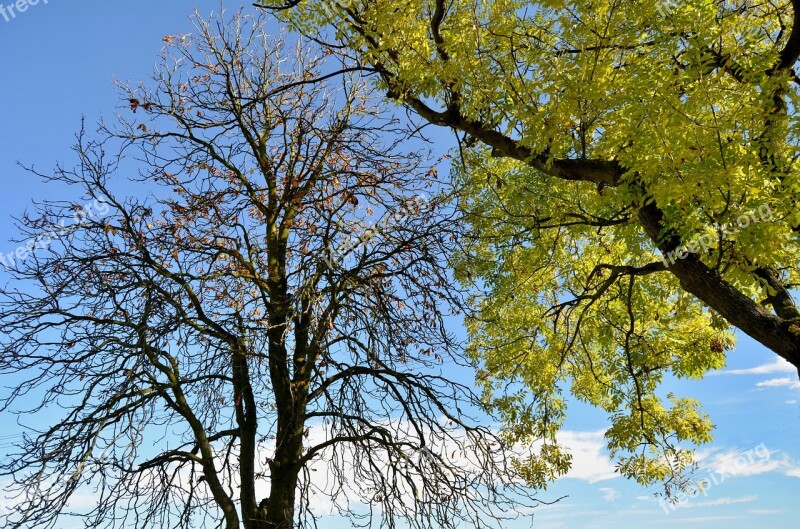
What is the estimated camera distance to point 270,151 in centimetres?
985

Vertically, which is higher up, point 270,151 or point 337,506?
point 270,151

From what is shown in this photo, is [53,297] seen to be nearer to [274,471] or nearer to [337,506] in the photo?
[274,471]

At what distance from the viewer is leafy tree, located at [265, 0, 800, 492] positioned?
207 inches

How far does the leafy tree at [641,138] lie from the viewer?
5.26 meters

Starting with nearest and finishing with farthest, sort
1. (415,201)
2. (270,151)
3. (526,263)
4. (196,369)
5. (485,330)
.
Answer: (196,369), (415,201), (270,151), (526,263), (485,330)

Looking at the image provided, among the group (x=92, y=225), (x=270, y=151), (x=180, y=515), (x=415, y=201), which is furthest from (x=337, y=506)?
(x=270, y=151)

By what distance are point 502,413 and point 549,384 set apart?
103 cm

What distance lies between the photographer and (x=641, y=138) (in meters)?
5.37

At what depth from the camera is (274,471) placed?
7746 millimetres

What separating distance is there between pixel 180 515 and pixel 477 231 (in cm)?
603

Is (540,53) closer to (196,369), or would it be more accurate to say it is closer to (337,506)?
(196,369)

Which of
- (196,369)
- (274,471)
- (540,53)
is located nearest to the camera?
(540,53)

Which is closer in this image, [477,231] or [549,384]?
[477,231]

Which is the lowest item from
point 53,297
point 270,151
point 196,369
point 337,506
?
point 337,506
